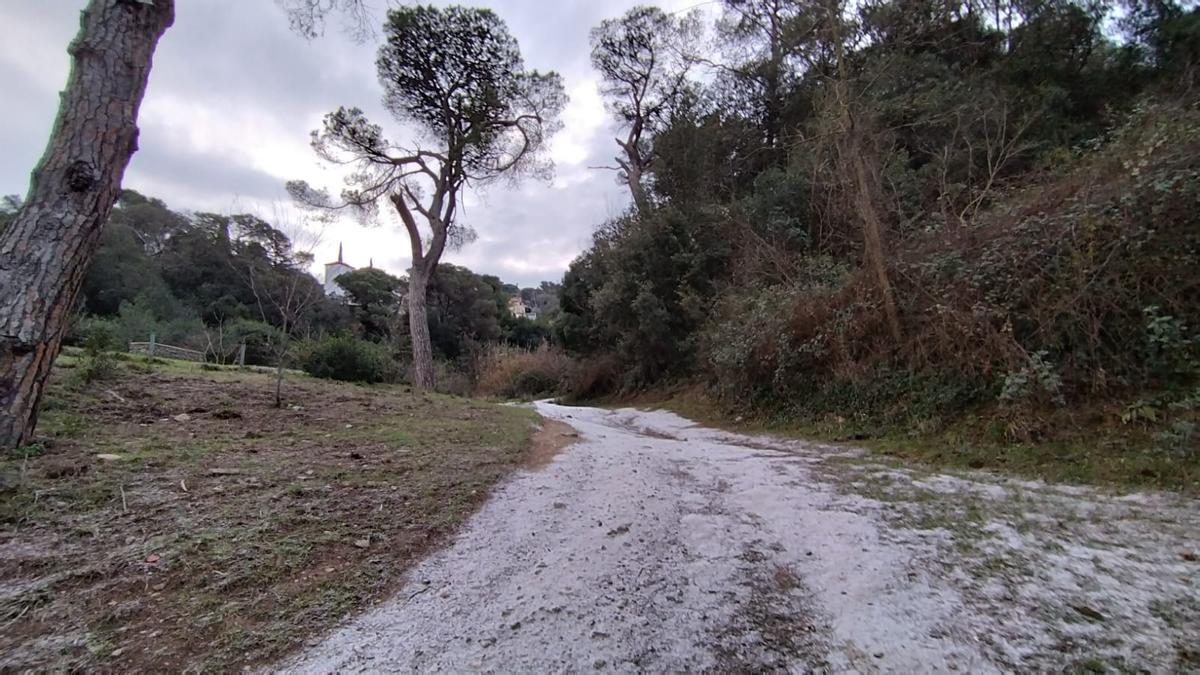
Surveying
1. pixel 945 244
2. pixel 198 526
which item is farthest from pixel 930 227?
pixel 198 526

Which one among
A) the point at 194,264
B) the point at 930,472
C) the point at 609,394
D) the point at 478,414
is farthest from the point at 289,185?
the point at 194,264

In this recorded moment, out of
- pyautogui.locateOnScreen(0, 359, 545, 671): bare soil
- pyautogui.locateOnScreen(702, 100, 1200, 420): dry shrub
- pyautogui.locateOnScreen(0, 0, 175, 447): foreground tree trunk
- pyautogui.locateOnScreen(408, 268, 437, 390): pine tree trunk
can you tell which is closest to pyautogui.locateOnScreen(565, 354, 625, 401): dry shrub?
pyautogui.locateOnScreen(408, 268, 437, 390): pine tree trunk

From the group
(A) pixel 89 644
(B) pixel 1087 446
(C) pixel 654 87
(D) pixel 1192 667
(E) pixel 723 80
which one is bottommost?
(A) pixel 89 644

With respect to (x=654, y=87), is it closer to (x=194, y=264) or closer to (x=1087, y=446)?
(x=1087, y=446)

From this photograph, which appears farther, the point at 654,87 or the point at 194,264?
the point at 194,264

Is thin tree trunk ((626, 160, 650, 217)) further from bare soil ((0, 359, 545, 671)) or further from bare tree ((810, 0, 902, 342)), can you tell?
bare soil ((0, 359, 545, 671))

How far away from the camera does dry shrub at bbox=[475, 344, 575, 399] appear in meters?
17.4

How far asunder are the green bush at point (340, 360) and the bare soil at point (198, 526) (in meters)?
5.35

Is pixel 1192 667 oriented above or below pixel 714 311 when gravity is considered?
below

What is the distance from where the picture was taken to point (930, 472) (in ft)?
12.3

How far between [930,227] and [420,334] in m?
10.5

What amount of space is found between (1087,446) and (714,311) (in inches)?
271

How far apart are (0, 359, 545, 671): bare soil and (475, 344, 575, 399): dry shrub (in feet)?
42.3

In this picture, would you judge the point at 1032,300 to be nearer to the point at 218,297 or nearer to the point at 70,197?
the point at 70,197
